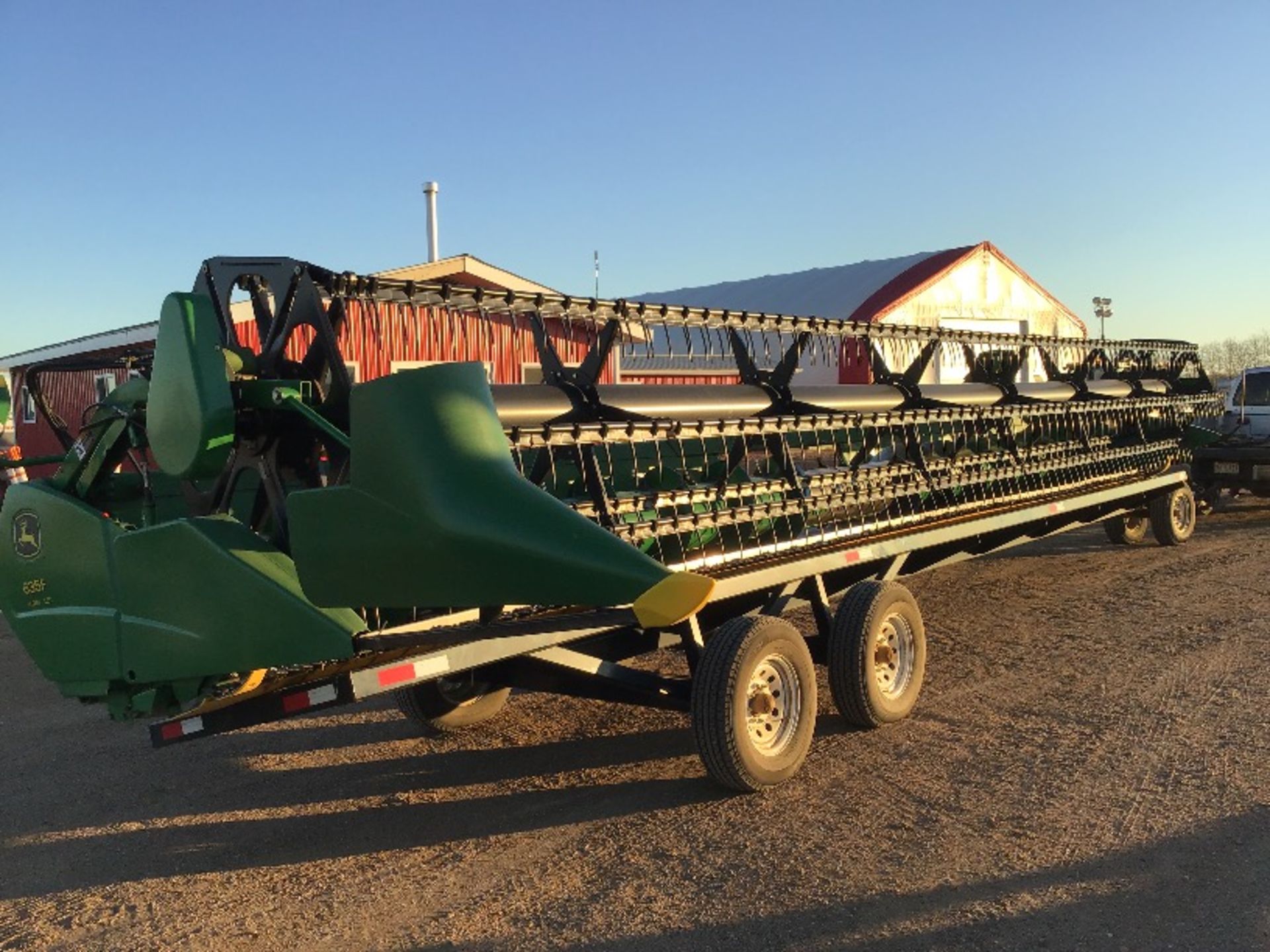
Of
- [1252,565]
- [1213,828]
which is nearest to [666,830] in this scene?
[1213,828]

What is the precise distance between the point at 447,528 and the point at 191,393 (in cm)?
129

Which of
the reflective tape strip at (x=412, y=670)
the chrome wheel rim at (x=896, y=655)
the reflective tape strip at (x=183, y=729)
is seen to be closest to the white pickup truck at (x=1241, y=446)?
the chrome wheel rim at (x=896, y=655)

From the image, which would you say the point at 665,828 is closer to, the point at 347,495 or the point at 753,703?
the point at 753,703

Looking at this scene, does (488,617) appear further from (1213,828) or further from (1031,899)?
(1213,828)

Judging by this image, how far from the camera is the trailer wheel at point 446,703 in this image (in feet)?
18.1

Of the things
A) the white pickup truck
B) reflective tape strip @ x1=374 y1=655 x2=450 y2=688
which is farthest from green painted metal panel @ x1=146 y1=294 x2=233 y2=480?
the white pickup truck

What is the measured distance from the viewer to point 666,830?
14.5 ft

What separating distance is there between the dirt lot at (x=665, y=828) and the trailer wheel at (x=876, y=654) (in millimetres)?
204

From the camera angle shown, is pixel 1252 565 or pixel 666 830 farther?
pixel 1252 565

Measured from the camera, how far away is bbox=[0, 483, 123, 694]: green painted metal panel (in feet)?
13.7

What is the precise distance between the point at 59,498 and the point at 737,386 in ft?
11.5

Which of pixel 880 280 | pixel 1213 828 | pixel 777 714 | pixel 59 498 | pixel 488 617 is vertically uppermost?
pixel 880 280

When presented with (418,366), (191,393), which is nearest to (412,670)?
(191,393)

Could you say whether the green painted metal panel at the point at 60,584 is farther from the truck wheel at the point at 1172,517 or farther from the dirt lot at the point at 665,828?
the truck wheel at the point at 1172,517
